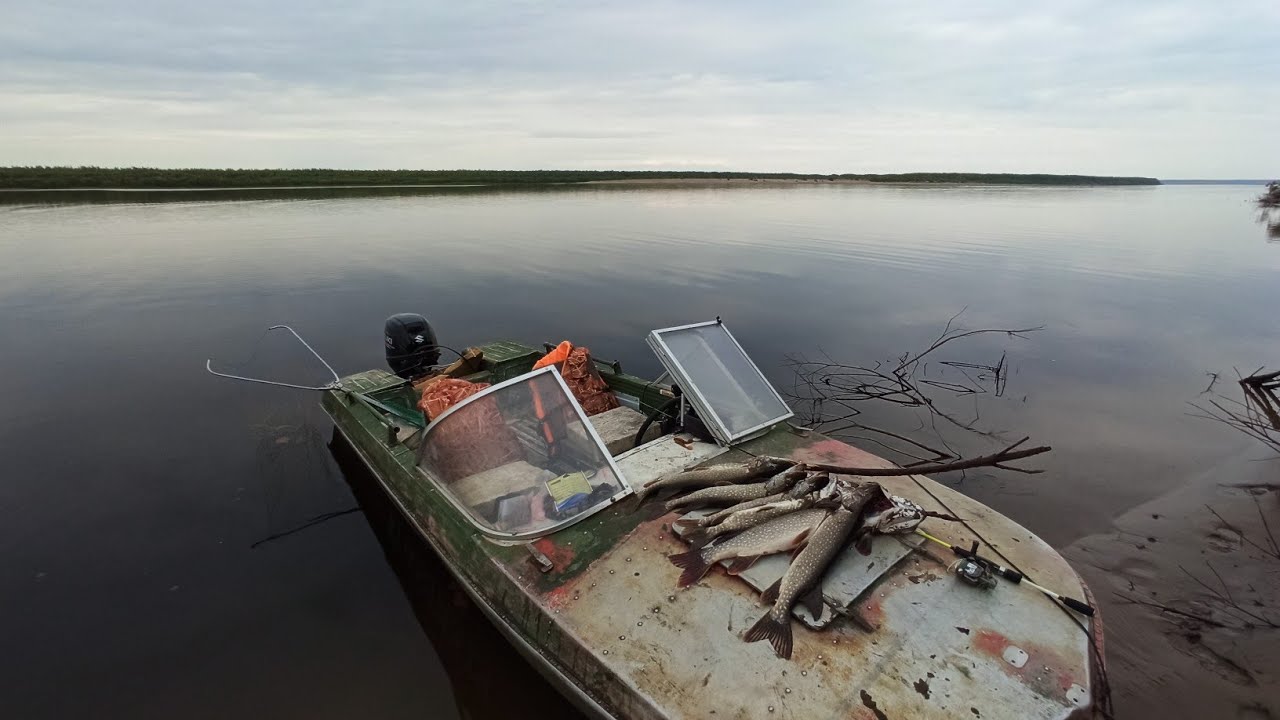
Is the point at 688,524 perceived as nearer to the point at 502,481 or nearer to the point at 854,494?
the point at 854,494

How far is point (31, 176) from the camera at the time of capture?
43594 millimetres

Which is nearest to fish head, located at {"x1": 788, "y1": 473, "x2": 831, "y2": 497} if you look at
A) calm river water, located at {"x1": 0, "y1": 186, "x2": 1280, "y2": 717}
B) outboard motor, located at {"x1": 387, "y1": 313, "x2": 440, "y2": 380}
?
calm river water, located at {"x1": 0, "y1": 186, "x2": 1280, "y2": 717}

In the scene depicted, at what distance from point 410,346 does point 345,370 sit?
367 centimetres

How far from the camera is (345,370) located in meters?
9.63

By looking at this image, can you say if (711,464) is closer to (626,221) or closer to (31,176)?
(626,221)

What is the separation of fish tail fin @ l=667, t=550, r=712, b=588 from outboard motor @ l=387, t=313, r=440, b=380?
4.92 metres

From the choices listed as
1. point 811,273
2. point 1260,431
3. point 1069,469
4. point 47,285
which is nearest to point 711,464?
point 1069,469

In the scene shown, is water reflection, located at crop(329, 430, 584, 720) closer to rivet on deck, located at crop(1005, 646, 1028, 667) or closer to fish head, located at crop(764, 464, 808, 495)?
fish head, located at crop(764, 464, 808, 495)

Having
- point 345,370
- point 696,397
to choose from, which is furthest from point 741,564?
point 345,370

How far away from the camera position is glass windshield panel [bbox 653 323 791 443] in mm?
4531

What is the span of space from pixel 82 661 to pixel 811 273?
1647 centimetres

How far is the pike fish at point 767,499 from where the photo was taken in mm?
3254

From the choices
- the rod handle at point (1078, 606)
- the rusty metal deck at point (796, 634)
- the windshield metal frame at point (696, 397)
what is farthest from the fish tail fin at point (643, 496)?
the rod handle at point (1078, 606)

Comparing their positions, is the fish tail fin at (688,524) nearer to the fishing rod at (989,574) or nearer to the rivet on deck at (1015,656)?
the fishing rod at (989,574)
